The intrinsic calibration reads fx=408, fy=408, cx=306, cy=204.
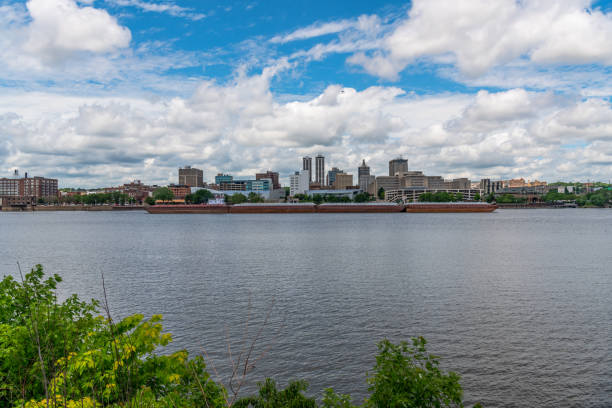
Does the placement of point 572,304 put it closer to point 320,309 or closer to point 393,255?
point 320,309

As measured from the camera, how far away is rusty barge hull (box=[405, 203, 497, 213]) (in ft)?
529

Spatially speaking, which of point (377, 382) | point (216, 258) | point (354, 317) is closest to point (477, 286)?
point (354, 317)

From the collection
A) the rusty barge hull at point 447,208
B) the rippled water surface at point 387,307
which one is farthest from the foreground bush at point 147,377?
the rusty barge hull at point 447,208

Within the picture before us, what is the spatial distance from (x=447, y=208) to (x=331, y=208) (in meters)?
46.5

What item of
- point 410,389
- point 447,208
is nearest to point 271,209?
point 447,208

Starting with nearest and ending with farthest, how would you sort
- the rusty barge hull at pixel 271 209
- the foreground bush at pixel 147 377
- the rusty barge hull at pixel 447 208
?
the foreground bush at pixel 147 377, the rusty barge hull at pixel 447 208, the rusty barge hull at pixel 271 209

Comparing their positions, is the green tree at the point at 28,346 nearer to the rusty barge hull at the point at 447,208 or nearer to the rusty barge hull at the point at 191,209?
the rusty barge hull at the point at 447,208

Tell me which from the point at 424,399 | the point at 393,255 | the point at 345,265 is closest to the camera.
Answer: the point at 424,399

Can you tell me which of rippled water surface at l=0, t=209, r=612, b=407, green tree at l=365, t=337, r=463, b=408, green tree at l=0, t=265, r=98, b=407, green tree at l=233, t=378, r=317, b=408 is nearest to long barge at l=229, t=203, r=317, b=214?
rippled water surface at l=0, t=209, r=612, b=407

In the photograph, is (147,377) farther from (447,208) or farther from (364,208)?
(447,208)

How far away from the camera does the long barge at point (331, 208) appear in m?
163

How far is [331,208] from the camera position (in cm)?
16788

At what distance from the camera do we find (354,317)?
61.8ft

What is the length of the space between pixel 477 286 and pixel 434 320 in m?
8.53
